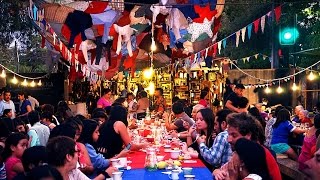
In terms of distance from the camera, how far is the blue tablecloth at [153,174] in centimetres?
507

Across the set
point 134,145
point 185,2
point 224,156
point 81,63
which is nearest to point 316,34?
point 81,63

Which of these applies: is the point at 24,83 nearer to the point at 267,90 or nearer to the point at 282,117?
the point at 267,90

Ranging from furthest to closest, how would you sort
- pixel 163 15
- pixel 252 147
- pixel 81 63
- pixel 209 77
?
1. pixel 209 77
2. pixel 81 63
3. pixel 163 15
4. pixel 252 147

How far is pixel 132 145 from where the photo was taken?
23.3ft

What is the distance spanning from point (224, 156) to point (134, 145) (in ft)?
7.17

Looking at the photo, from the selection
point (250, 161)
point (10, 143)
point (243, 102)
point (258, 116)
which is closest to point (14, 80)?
point (243, 102)

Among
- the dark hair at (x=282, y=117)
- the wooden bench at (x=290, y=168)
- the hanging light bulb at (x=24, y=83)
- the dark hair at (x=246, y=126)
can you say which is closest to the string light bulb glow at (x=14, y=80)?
the hanging light bulb at (x=24, y=83)

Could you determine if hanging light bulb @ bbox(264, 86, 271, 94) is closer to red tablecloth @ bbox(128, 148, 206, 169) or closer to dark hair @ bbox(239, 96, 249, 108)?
dark hair @ bbox(239, 96, 249, 108)

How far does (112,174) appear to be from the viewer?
482cm

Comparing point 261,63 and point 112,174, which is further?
point 261,63

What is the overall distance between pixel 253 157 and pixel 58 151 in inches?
61.1

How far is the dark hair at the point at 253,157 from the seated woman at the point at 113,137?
3425 millimetres

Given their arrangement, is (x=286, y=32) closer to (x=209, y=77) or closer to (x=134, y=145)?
(x=209, y=77)

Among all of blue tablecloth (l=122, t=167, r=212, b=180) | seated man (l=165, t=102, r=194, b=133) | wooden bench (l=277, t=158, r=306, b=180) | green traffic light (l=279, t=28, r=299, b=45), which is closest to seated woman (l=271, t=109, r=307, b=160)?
wooden bench (l=277, t=158, r=306, b=180)
